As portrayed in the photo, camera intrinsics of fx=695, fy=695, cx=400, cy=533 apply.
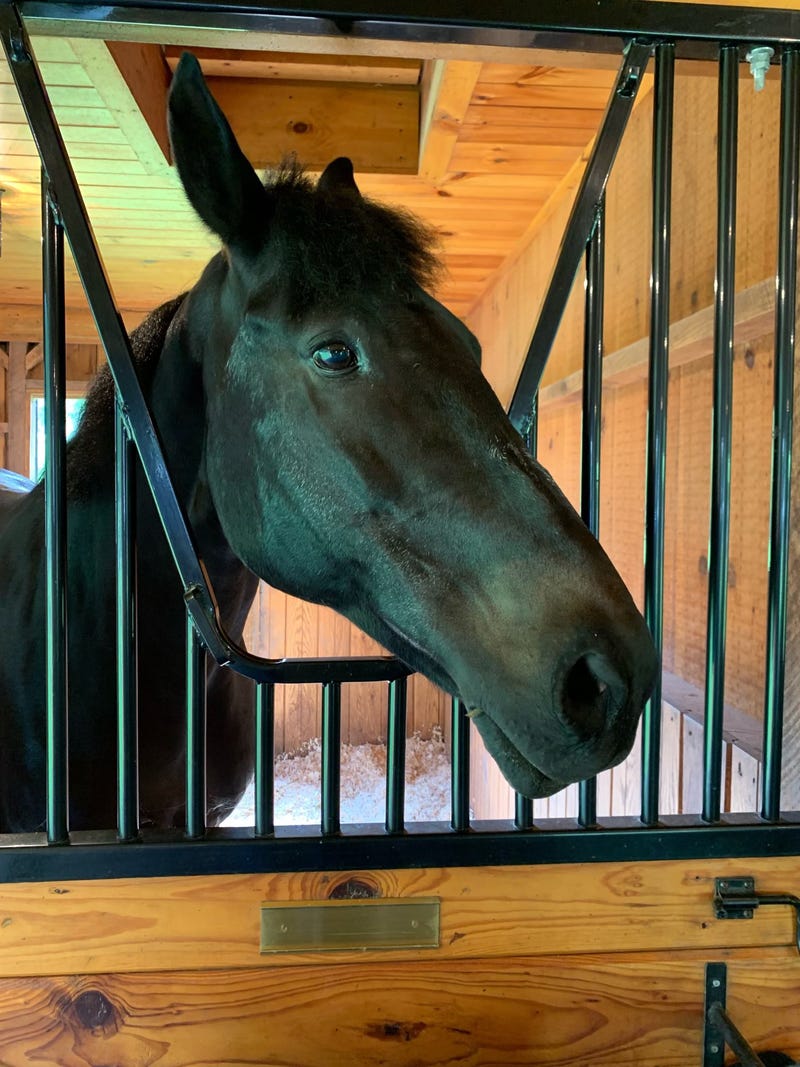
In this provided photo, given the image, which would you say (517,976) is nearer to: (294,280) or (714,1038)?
(714,1038)

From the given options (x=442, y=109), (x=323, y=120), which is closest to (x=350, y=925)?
(x=442, y=109)

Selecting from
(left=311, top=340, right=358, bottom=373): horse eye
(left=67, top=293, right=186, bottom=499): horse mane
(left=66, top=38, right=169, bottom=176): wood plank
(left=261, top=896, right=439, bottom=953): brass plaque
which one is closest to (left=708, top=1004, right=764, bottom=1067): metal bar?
(left=261, top=896, right=439, bottom=953): brass plaque

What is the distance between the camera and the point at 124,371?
0.80m

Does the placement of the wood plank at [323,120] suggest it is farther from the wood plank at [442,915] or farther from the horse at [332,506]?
the wood plank at [442,915]

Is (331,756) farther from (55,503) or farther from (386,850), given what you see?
(55,503)

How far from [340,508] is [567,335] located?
1864mm

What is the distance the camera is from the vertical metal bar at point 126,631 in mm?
806

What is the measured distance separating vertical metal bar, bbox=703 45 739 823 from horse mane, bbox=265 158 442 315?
1.23ft

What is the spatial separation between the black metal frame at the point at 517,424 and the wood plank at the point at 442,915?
0.06 feet

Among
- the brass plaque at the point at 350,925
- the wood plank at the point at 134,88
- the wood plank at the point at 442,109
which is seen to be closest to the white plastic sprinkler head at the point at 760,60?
the wood plank at the point at 442,109

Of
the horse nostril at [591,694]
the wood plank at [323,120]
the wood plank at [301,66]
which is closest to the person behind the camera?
the horse nostril at [591,694]

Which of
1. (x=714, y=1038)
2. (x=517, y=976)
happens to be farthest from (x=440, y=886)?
(x=714, y=1038)

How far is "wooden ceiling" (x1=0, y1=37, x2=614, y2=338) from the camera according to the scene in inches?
64.6

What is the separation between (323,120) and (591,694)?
1996 mm
